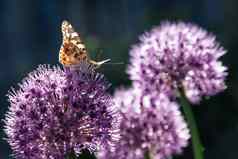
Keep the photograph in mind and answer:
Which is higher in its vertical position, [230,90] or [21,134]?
[230,90]

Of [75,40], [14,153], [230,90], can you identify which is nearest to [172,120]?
[75,40]

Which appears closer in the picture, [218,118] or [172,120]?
[172,120]

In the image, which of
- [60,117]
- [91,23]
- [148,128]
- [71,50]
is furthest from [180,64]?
[91,23]

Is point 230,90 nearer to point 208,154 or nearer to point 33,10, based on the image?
point 208,154

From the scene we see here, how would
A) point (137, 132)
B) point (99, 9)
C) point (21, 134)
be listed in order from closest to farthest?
point (21, 134), point (137, 132), point (99, 9)

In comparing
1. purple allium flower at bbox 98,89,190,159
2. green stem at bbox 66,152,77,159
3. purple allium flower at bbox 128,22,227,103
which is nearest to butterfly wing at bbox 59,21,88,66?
green stem at bbox 66,152,77,159

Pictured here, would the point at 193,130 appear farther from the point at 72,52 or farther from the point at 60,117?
the point at 60,117

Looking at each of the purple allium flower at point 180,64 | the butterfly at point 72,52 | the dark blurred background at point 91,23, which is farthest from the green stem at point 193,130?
the dark blurred background at point 91,23

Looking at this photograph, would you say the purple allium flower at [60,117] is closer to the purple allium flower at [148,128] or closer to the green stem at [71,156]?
the green stem at [71,156]
